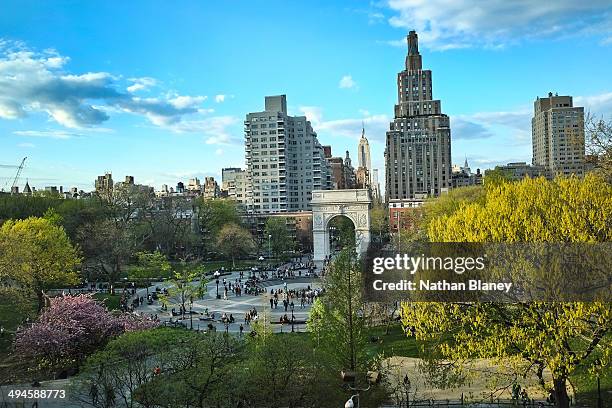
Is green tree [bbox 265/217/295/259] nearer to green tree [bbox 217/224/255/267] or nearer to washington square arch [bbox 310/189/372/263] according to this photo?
washington square arch [bbox 310/189/372/263]

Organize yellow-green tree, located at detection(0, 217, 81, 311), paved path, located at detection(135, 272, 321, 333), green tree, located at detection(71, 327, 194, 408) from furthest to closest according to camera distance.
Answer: paved path, located at detection(135, 272, 321, 333) → yellow-green tree, located at detection(0, 217, 81, 311) → green tree, located at detection(71, 327, 194, 408)

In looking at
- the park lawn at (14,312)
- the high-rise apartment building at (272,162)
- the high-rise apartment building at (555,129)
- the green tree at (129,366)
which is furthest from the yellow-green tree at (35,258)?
the high-rise apartment building at (555,129)

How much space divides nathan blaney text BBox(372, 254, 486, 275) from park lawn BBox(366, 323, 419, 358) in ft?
42.1

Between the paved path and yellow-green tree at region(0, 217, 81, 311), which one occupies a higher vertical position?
yellow-green tree at region(0, 217, 81, 311)

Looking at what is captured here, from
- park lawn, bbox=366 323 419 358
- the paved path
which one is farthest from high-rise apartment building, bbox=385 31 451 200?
park lawn, bbox=366 323 419 358

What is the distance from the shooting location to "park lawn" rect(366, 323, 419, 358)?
32125 millimetres

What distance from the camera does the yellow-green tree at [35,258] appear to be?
130ft

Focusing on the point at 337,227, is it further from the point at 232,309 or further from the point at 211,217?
the point at 232,309

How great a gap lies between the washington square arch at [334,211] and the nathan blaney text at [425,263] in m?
72.6

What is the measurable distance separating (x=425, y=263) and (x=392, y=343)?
17311mm

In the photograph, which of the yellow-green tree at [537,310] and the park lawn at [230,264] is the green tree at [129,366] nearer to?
the yellow-green tree at [537,310]

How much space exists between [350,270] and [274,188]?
370 feet

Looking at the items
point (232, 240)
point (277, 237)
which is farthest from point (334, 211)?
point (232, 240)

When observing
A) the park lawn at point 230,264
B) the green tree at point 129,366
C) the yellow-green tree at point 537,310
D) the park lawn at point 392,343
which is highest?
the yellow-green tree at point 537,310
